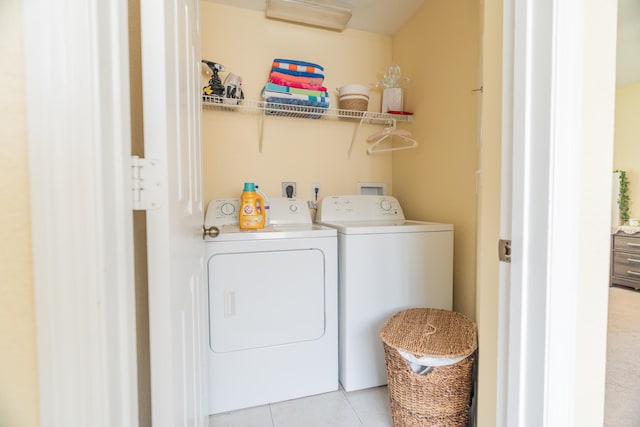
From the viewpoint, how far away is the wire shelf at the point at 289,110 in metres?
1.94

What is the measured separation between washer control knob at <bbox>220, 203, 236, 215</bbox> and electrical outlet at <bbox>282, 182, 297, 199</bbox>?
1.55 ft

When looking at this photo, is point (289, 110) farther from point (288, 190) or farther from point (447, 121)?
point (447, 121)

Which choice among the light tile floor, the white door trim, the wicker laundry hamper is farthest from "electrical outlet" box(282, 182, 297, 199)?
the white door trim

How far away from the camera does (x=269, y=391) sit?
5.18ft

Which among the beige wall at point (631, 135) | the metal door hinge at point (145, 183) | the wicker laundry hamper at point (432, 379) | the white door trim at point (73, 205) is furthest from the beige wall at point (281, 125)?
the beige wall at point (631, 135)

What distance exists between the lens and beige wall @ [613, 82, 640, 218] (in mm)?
3289

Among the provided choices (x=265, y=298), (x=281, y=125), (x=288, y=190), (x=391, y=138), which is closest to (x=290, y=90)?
(x=281, y=125)

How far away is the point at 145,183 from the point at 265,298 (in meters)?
1.15

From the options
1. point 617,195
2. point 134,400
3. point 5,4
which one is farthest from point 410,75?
point 617,195

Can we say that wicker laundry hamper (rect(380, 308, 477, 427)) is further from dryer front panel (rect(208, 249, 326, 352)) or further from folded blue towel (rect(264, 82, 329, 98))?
folded blue towel (rect(264, 82, 329, 98))

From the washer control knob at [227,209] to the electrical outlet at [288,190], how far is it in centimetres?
47

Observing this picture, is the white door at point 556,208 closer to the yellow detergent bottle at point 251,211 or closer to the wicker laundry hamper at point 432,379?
the wicker laundry hamper at point 432,379

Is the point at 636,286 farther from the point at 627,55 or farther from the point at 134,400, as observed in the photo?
the point at 134,400

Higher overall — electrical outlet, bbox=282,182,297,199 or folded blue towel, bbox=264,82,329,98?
folded blue towel, bbox=264,82,329,98
